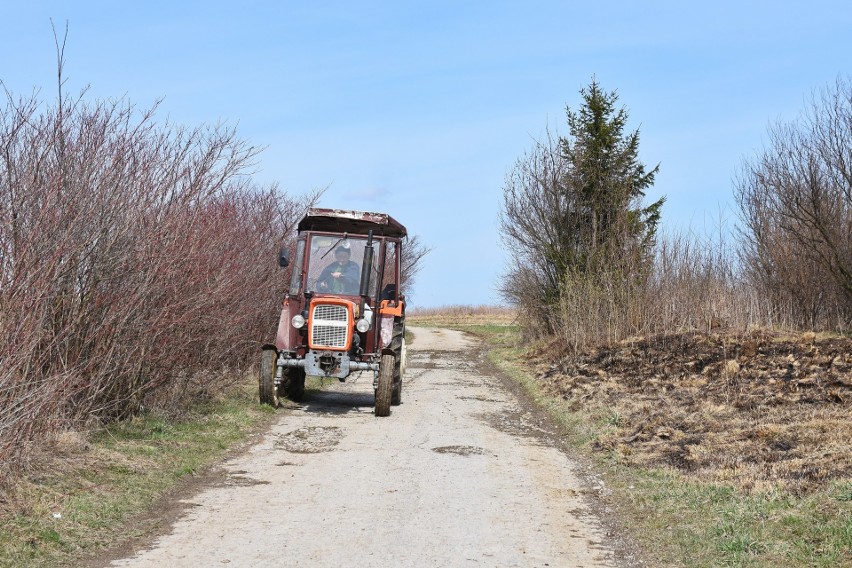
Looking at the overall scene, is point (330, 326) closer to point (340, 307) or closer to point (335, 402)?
point (340, 307)

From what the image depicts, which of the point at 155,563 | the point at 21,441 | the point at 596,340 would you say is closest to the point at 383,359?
the point at 21,441

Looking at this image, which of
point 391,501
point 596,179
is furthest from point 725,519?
point 596,179

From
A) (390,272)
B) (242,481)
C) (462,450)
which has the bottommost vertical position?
(242,481)

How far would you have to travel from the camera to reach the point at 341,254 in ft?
46.5

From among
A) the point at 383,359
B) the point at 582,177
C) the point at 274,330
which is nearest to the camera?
the point at 383,359

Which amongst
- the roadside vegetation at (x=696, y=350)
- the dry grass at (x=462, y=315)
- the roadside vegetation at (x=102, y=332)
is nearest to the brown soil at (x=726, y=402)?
the roadside vegetation at (x=696, y=350)

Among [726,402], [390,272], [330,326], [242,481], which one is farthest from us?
[390,272]

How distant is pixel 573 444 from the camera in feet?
38.3

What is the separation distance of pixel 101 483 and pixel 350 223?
23.2 feet

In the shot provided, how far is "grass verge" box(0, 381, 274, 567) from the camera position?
20.3 ft

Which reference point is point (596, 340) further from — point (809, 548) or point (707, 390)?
point (809, 548)

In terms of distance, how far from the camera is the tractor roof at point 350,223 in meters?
13.9

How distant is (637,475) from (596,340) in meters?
13.1

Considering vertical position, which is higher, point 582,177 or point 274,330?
point 582,177
